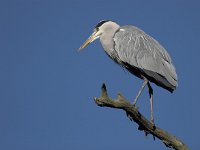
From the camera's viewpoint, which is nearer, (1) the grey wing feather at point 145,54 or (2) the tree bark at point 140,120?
(2) the tree bark at point 140,120

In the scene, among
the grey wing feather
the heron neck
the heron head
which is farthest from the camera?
the heron head

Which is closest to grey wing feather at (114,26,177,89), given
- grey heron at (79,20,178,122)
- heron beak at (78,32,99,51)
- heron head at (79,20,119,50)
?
grey heron at (79,20,178,122)

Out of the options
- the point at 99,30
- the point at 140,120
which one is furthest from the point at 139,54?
the point at 140,120

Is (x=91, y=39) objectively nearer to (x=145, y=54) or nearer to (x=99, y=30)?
(x=99, y=30)

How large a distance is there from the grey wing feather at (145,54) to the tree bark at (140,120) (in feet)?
4.38

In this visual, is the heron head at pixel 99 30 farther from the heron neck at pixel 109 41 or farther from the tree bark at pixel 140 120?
the tree bark at pixel 140 120

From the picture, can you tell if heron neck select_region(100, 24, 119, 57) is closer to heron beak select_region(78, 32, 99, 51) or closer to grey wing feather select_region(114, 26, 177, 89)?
grey wing feather select_region(114, 26, 177, 89)

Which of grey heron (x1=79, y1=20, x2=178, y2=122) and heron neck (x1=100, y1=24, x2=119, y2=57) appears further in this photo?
heron neck (x1=100, y1=24, x2=119, y2=57)

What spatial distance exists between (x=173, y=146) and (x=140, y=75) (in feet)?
7.57

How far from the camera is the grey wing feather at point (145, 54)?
28.8 ft

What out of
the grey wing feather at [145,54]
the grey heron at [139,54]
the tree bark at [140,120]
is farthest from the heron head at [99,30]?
the tree bark at [140,120]

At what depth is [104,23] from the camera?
33.4 feet

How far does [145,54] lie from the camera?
30.3 feet

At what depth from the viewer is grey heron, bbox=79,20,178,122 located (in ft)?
28.9
